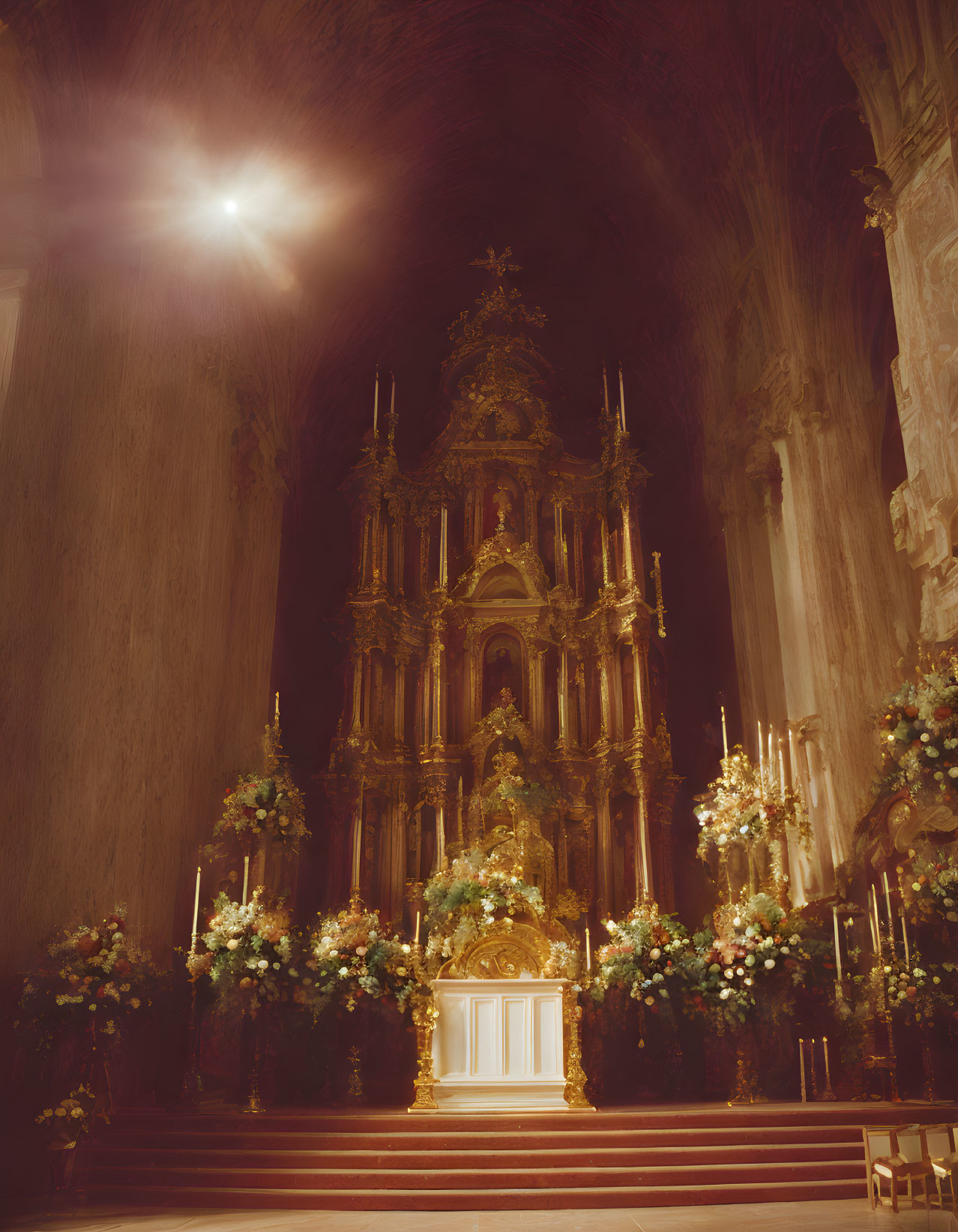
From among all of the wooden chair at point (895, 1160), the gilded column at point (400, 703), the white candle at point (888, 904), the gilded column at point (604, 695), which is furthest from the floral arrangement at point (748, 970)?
the gilded column at point (400, 703)

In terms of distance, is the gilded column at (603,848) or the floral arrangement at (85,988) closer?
the floral arrangement at (85,988)

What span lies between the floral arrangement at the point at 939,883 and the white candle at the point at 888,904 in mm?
499

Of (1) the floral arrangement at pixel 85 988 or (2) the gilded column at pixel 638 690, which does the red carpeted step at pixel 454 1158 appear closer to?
(1) the floral arrangement at pixel 85 988

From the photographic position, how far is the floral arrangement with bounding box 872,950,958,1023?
32.9 ft

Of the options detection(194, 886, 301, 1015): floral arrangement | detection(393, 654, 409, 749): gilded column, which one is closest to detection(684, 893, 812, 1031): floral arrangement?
detection(194, 886, 301, 1015): floral arrangement

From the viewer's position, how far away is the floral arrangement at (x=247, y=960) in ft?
34.4

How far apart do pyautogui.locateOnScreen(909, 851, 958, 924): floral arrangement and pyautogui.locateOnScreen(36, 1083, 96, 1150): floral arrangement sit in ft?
25.7

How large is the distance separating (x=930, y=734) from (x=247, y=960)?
724 centimetres

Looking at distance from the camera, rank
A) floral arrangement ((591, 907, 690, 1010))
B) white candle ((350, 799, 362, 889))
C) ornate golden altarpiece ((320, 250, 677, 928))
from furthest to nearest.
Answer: ornate golden altarpiece ((320, 250, 677, 928)), white candle ((350, 799, 362, 889)), floral arrangement ((591, 907, 690, 1010))

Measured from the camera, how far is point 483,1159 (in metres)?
8.73

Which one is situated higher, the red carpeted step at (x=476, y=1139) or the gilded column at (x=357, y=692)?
the gilded column at (x=357, y=692)

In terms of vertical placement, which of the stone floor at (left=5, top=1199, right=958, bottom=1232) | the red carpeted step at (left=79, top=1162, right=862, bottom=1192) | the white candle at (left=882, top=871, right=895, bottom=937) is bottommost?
the stone floor at (left=5, top=1199, right=958, bottom=1232)

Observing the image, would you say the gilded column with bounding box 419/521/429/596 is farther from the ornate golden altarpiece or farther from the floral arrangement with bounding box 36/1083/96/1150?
the floral arrangement with bounding box 36/1083/96/1150

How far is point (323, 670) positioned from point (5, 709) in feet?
34.1
